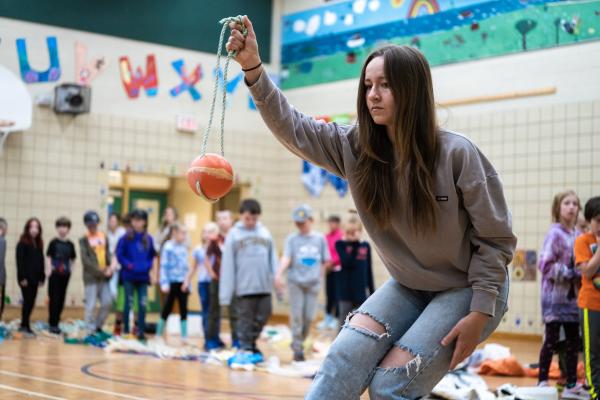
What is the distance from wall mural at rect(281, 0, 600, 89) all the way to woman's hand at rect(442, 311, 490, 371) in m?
9.15

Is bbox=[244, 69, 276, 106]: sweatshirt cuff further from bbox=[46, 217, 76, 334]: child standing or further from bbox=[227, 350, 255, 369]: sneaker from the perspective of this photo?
bbox=[46, 217, 76, 334]: child standing

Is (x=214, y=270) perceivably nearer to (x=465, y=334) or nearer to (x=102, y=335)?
(x=102, y=335)

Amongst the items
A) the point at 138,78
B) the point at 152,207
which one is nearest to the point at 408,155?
the point at 138,78

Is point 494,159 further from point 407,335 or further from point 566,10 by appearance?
point 407,335

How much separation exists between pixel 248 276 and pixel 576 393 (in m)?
3.44

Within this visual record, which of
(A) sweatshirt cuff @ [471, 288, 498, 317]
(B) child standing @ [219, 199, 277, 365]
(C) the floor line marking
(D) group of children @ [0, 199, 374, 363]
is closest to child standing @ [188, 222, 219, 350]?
(D) group of children @ [0, 199, 374, 363]

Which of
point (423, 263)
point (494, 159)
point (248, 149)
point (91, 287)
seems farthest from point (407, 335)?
point (248, 149)

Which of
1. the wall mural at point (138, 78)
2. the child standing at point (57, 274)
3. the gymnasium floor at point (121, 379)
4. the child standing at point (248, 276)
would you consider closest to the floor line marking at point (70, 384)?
the gymnasium floor at point (121, 379)

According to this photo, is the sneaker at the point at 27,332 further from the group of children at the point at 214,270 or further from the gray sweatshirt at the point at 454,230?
the gray sweatshirt at the point at 454,230

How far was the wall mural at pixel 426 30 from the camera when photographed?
11219mm

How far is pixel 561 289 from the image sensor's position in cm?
671

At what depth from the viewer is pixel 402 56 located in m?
2.64

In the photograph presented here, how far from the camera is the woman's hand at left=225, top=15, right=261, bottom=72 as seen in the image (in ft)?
8.71

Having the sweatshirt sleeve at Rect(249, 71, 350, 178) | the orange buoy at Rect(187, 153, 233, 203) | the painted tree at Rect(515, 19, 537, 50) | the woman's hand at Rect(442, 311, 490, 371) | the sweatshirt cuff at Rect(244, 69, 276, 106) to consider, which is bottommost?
the woman's hand at Rect(442, 311, 490, 371)
